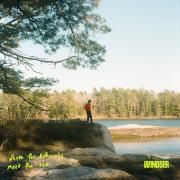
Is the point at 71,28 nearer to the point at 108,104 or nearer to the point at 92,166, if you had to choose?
the point at 92,166

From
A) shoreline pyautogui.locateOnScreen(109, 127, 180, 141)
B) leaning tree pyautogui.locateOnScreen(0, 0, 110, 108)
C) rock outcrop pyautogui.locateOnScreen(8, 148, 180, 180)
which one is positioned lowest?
shoreline pyautogui.locateOnScreen(109, 127, 180, 141)

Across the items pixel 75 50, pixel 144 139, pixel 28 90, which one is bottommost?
pixel 144 139

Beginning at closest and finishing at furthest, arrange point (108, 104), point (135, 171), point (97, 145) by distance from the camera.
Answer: point (135, 171)
point (97, 145)
point (108, 104)

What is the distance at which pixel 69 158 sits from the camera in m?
10.9

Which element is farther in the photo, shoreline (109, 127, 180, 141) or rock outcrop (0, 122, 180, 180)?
shoreline (109, 127, 180, 141)

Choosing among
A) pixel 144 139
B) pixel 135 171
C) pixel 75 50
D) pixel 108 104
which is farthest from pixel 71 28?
pixel 108 104

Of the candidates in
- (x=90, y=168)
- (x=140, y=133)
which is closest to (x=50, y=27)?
(x=90, y=168)

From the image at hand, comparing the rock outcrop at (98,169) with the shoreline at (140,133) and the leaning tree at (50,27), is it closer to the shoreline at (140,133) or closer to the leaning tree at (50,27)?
the leaning tree at (50,27)

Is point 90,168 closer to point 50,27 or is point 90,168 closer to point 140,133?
point 50,27

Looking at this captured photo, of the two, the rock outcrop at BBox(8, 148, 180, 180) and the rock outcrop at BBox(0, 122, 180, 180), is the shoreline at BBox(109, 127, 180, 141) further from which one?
the rock outcrop at BBox(8, 148, 180, 180)

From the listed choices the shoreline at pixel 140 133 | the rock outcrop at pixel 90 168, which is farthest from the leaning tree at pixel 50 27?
the shoreline at pixel 140 133

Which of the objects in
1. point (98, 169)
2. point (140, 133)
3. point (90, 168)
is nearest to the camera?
point (98, 169)

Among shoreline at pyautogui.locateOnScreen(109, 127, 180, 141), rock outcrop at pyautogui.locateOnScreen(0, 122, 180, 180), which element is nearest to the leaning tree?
rock outcrop at pyautogui.locateOnScreen(0, 122, 180, 180)

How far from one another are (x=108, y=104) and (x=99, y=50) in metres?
128
